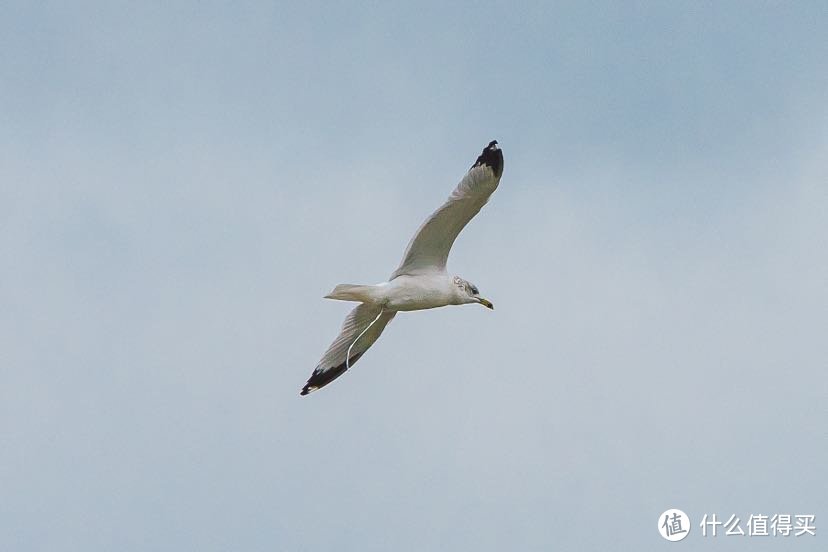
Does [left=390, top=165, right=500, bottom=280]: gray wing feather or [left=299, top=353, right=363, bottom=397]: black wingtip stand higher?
[left=390, top=165, right=500, bottom=280]: gray wing feather

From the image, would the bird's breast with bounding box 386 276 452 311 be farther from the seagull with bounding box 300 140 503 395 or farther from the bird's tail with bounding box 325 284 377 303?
the bird's tail with bounding box 325 284 377 303

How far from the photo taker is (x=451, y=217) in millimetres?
17469

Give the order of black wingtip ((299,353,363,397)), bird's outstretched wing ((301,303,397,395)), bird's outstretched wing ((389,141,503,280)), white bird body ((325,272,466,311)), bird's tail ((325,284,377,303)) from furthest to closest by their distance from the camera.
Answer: black wingtip ((299,353,363,397))
bird's outstretched wing ((301,303,397,395))
white bird body ((325,272,466,311))
bird's tail ((325,284,377,303))
bird's outstretched wing ((389,141,503,280))

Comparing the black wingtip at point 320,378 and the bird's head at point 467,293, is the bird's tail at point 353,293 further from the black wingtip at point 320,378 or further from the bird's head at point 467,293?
the black wingtip at point 320,378

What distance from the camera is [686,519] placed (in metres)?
20.1

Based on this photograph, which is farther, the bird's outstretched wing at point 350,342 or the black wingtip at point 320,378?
the black wingtip at point 320,378

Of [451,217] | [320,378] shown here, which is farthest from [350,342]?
[451,217]

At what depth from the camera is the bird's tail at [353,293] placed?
17.5 meters

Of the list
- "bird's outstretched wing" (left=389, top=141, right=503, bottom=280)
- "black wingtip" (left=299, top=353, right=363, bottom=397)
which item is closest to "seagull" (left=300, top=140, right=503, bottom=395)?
"bird's outstretched wing" (left=389, top=141, right=503, bottom=280)

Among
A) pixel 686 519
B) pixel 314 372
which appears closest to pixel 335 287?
pixel 314 372

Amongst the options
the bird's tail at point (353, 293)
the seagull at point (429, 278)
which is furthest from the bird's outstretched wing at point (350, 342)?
the bird's tail at point (353, 293)

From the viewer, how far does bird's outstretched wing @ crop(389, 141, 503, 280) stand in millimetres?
17250

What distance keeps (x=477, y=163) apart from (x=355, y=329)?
3.10 metres

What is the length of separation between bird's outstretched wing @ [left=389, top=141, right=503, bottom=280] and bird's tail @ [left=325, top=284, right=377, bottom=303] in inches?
19.0
